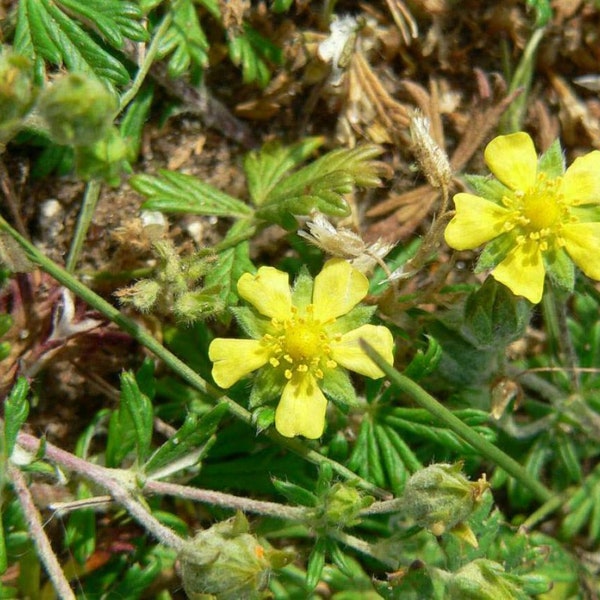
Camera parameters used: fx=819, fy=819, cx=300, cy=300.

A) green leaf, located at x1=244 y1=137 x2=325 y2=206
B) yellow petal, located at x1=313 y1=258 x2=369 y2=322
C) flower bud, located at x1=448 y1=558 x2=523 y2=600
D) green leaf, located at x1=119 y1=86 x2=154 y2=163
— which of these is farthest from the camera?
green leaf, located at x1=244 y1=137 x2=325 y2=206

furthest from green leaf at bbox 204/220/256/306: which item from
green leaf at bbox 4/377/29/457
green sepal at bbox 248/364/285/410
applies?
green leaf at bbox 4/377/29/457

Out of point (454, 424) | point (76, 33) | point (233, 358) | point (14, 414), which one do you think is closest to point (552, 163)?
point (454, 424)

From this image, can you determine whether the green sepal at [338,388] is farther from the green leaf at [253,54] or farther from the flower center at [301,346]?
the green leaf at [253,54]

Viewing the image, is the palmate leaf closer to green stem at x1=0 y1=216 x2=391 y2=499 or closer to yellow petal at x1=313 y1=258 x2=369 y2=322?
green stem at x1=0 y1=216 x2=391 y2=499

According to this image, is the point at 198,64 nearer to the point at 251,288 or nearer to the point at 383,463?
the point at 251,288

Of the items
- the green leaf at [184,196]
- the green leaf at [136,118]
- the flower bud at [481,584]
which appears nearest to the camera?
the flower bud at [481,584]

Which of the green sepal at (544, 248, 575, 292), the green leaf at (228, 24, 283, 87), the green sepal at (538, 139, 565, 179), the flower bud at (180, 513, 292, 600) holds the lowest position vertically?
the flower bud at (180, 513, 292, 600)

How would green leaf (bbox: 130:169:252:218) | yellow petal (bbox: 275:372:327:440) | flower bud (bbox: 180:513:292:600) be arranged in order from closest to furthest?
flower bud (bbox: 180:513:292:600), yellow petal (bbox: 275:372:327:440), green leaf (bbox: 130:169:252:218)

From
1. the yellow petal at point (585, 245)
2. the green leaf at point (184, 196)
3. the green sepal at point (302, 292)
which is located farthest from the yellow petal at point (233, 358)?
the yellow petal at point (585, 245)
